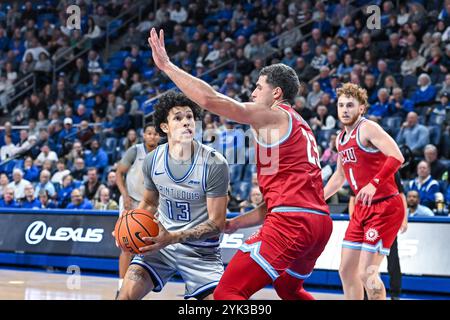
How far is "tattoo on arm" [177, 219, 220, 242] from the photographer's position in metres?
4.81

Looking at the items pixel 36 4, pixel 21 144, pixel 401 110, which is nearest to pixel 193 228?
pixel 401 110

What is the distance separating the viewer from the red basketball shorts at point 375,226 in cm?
635

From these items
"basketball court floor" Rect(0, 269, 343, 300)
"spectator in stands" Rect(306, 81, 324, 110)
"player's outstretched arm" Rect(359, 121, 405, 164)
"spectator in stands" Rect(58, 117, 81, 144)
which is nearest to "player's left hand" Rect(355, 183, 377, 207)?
"player's outstretched arm" Rect(359, 121, 405, 164)

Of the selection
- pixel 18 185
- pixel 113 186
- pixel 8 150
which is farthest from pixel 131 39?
pixel 113 186

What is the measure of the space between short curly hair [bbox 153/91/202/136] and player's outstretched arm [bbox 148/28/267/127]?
2.38 ft

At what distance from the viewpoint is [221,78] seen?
16.2 meters

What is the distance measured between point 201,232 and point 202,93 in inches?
37.0

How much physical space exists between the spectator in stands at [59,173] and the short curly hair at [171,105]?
923 centimetres

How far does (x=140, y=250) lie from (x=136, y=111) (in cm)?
1162

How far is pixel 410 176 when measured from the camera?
11.6m

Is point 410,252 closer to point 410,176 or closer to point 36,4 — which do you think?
point 410,176

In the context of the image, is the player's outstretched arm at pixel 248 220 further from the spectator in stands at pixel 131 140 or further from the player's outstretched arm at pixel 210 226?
the spectator in stands at pixel 131 140

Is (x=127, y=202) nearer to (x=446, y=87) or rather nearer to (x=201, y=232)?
(x=201, y=232)
